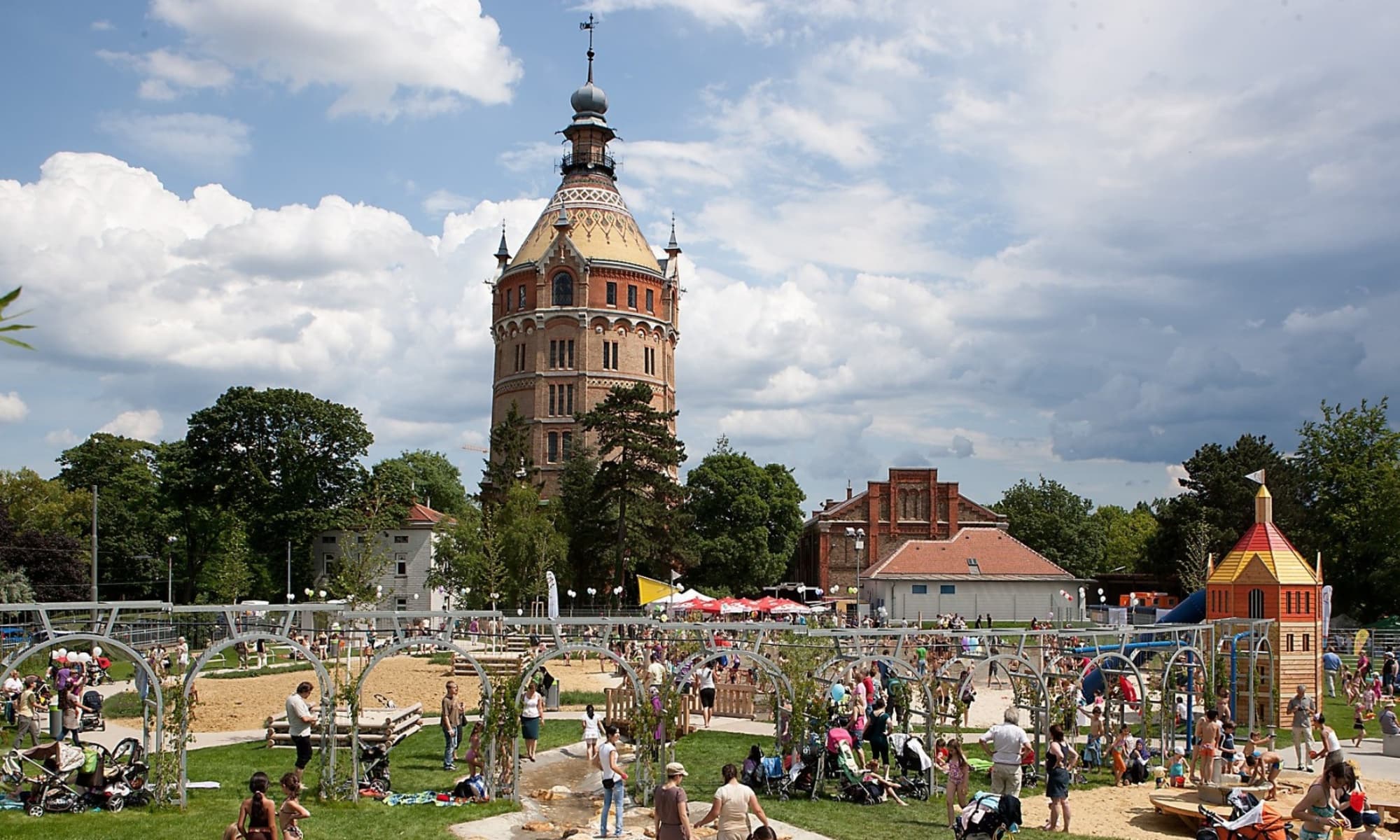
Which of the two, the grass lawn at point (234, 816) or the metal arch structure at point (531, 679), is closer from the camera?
the grass lawn at point (234, 816)

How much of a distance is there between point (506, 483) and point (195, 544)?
17936mm

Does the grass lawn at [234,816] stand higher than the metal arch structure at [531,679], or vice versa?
the metal arch structure at [531,679]

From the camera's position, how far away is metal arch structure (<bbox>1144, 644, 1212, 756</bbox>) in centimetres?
2191

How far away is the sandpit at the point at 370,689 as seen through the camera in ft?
85.2

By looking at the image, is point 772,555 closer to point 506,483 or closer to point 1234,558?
point 506,483

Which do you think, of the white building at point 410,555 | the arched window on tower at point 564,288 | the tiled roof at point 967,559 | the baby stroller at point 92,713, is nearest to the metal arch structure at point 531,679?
the baby stroller at point 92,713

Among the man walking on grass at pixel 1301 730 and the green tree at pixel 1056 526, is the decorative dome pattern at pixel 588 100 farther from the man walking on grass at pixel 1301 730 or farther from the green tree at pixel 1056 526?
the man walking on grass at pixel 1301 730

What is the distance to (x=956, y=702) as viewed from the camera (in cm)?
1959

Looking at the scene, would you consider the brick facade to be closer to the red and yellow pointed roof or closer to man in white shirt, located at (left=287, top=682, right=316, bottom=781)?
the red and yellow pointed roof

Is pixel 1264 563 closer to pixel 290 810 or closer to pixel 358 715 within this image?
pixel 358 715

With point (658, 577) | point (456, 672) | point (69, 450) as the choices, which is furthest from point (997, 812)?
point (69, 450)

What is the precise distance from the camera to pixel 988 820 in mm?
13492

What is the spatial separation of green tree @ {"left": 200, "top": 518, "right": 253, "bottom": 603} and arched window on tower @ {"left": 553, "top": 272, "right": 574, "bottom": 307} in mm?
25342

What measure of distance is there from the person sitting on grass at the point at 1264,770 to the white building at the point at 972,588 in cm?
4479
